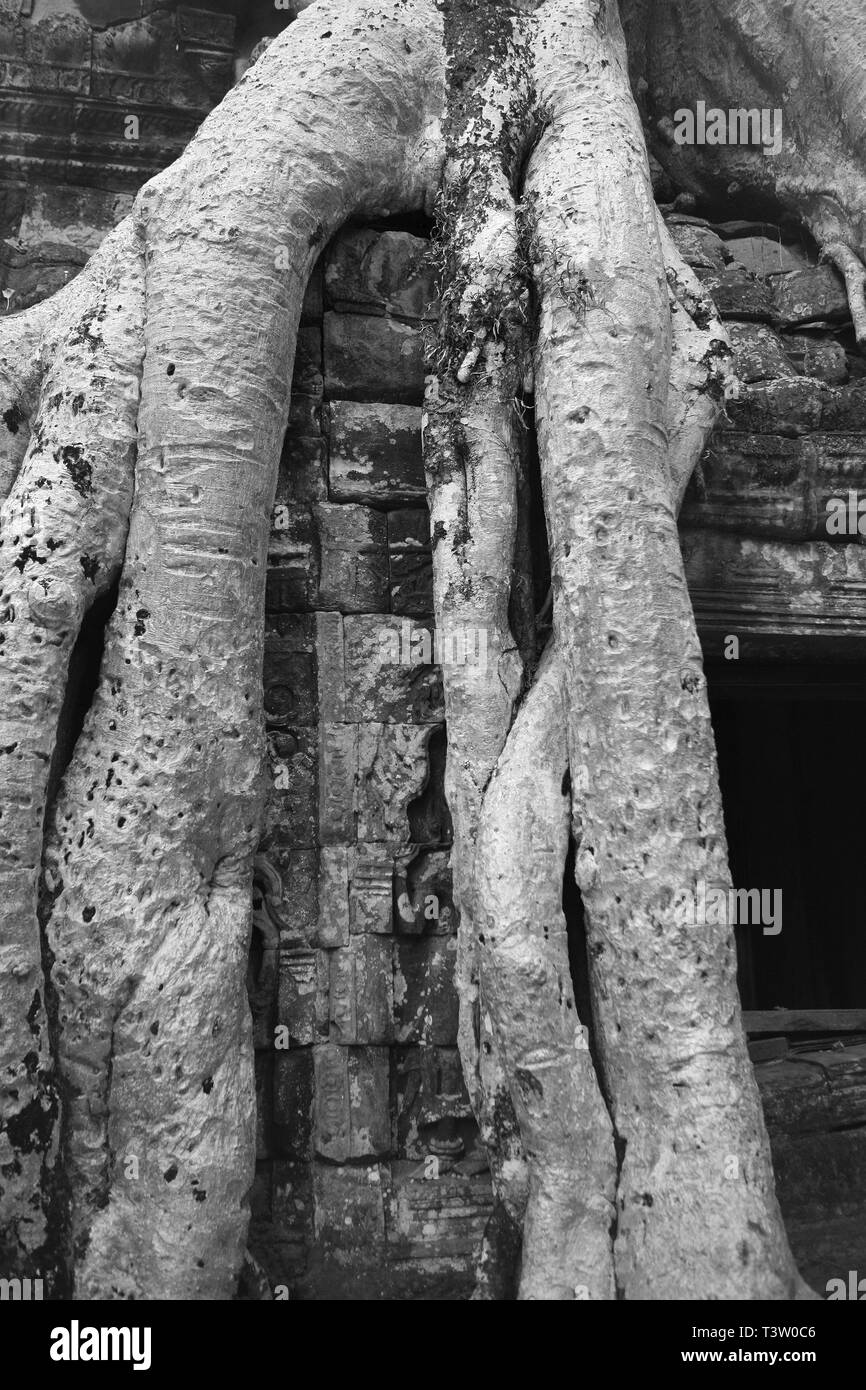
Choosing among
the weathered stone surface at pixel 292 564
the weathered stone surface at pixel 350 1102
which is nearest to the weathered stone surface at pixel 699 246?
the weathered stone surface at pixel 292 564

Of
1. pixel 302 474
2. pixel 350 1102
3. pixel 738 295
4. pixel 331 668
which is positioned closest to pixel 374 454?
pixel 302 474

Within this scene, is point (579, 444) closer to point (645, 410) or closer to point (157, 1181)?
point (645, 410)

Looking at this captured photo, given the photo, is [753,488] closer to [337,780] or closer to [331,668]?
[331,668]

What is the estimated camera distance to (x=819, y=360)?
334 centimetres

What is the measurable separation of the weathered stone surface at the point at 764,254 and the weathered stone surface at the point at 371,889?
2.31m

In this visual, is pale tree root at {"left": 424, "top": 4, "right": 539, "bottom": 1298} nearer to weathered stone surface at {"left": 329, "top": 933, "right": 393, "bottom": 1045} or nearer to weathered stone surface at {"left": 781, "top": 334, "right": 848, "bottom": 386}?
weathered stone surface at {"left": 329, "top": 933, "right": 393, "bottom": 1045}

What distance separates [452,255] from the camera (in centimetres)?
282

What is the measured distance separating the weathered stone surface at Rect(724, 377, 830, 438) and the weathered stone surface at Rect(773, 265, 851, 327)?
0.34 metres

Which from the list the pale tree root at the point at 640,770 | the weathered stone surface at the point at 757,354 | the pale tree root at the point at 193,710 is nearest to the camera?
the pale tree root at the point at 640,770

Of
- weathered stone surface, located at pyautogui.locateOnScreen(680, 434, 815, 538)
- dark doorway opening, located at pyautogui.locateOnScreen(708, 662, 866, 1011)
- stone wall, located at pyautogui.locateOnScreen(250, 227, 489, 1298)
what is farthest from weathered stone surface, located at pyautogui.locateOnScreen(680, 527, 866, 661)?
dark doorway opening, located at pyautogui.locateOnScreen(708, 662, 866, 1011)

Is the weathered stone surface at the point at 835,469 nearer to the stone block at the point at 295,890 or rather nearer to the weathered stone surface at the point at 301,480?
the weathered stone surface at the point at 301,480

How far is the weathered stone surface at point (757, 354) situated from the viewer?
3.22 m

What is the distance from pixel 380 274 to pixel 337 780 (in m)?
1.39

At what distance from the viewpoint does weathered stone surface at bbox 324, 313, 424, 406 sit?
297cm
